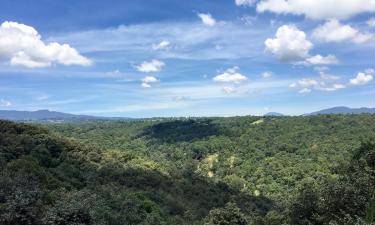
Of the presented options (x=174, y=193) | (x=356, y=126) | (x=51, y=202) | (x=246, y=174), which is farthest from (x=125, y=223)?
(x=356, y=126)

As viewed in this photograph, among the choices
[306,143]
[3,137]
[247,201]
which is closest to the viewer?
[3,137]

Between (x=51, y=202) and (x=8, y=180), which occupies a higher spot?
(x=8, y=180)

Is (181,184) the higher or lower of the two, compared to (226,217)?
lower

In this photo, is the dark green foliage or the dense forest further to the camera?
the dark green foliage

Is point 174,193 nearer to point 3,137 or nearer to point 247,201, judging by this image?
point 247,201

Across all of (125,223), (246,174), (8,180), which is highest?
(8,180)

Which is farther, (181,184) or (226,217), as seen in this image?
(181,184)

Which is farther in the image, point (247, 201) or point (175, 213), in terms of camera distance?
point (247, 201)

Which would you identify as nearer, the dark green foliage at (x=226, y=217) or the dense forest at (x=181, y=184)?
the dense forest at (x=181, y=184)
